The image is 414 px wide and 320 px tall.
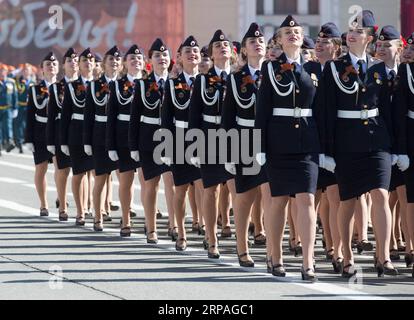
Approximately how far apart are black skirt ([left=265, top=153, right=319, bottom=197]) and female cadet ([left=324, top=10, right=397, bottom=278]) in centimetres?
28

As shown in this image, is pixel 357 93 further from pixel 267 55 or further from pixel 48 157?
pixel 48 157

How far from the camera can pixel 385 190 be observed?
11.9 metres

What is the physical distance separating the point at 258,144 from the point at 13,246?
12.0ft

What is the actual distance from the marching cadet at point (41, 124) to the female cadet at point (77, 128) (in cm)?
85

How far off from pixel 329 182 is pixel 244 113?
941 millimetres

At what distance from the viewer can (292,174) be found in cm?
1170

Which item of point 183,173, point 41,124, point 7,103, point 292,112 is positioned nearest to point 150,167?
point 183,173

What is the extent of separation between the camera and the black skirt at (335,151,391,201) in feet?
38.9

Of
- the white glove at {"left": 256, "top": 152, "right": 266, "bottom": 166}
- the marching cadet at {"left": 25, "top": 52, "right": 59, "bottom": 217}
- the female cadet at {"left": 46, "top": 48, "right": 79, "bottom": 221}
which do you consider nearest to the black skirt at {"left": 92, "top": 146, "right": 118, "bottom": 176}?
the female cadet at {"left": 46, "top": 48, "right": 79, "bottom": 221}

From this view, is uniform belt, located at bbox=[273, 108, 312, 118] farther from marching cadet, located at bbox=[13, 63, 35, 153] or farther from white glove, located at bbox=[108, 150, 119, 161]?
marching cadet, located at bbox=[13, 63, 35, 153]

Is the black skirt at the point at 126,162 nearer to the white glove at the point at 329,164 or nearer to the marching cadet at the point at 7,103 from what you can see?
the white glove at the point at 329,164

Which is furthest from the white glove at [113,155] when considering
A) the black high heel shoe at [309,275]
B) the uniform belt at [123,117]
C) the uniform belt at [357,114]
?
the black high heel shoe at [309,275]

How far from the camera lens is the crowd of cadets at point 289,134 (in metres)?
11.8
